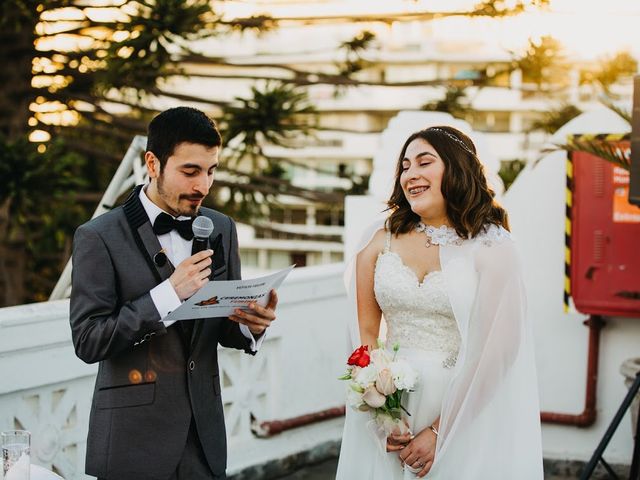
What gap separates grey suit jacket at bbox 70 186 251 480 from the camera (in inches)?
88.9

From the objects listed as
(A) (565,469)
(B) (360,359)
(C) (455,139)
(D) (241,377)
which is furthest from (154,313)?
(A) (565,469)

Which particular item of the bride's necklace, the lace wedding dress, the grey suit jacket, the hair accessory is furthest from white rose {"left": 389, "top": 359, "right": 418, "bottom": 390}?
the hair accessory

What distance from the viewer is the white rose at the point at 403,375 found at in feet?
8.80

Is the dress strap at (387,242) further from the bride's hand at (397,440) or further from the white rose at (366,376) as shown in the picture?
the bride's hand at (397,440)

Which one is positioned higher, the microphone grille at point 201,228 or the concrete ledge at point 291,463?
the microphone grille at point 201,228

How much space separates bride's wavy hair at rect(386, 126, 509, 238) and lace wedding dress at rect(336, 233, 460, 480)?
0.67 ft

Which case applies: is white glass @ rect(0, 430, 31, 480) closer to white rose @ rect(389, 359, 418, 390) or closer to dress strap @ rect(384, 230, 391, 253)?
white rose @ rect(389, 359, 418, 390)

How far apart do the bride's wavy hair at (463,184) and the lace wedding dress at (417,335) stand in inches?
8.0

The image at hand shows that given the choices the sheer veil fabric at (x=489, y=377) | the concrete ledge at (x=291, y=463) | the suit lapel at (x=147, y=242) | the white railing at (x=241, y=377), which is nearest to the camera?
the suit lapel at (x=147, y=242)

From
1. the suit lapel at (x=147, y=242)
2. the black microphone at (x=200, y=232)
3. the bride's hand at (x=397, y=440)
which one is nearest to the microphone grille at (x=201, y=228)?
the black microphone at (x=200, y=232)

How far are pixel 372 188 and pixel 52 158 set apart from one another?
2.97 metres

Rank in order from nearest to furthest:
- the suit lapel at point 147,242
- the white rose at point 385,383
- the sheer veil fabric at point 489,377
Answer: the suit lapel at point 147,242 < the white rose at point 385,383 < the sheer veil fabric at point 489,377

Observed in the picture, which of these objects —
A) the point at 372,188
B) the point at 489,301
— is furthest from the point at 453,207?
the point at 372,188

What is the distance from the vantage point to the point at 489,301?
2.79 m
